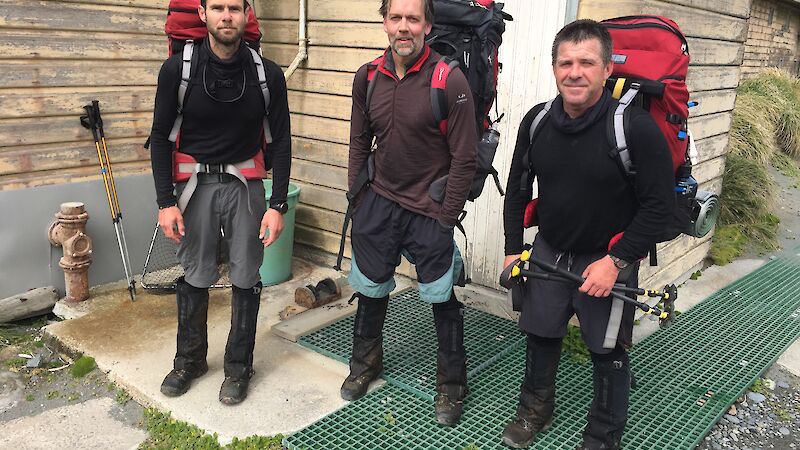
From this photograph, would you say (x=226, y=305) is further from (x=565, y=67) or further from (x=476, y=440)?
(x=565, y=67)

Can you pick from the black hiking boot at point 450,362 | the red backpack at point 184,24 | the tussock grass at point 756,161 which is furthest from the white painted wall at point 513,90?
the tussock grass at point 756,161

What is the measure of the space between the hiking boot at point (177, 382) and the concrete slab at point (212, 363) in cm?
3

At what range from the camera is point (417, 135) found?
3139 mm

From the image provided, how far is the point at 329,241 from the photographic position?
5.76 meters

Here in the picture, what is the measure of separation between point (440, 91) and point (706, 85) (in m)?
3.23

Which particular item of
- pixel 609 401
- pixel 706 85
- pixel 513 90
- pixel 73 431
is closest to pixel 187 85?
pixel 73 431

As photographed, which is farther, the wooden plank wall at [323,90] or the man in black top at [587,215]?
the wooden plank wall at [323,90]

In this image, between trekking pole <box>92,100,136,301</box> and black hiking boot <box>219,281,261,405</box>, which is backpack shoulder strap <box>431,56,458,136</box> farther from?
trekking pole <box>92,100,136,301</box>

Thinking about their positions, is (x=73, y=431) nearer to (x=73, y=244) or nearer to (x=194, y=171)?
(x=194, y=171)

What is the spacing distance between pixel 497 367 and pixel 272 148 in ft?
6.30

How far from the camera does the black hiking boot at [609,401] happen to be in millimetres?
2967

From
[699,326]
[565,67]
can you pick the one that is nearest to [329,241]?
[699,326]

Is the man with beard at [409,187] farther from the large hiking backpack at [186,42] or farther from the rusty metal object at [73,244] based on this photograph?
the rusty metal object at [73,244]

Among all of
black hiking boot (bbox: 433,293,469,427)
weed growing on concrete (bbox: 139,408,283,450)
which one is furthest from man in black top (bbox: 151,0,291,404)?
black hiking boot (bbox: 433,293,469,427)
